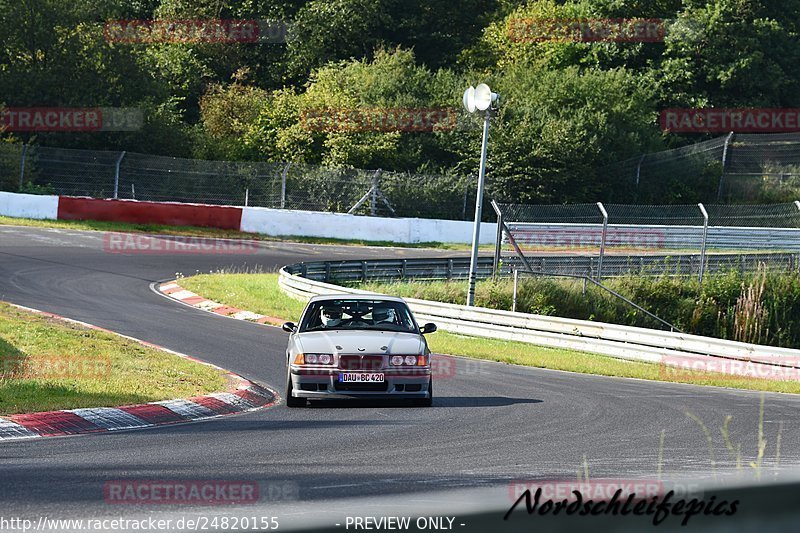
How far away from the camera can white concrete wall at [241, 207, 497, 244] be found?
3822 cm

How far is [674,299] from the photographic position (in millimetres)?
28719

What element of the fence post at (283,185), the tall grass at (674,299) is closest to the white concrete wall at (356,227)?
the fence post at (283,185)

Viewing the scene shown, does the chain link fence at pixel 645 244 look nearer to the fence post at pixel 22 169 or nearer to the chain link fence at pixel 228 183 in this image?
the chain link fence at pixel 228 183

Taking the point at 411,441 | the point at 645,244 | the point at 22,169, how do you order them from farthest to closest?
the point at 22,169
the point at 645,244
the point at 411,441

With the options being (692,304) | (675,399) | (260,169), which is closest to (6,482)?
(675,399)

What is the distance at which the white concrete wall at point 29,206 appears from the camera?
35688 millimetres

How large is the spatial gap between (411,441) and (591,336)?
1222 centimetres

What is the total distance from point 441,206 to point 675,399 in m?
28.2

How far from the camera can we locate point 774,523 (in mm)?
1607

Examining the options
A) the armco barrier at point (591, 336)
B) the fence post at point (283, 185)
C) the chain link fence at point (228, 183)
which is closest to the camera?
the armco barrier at point (591, 336)

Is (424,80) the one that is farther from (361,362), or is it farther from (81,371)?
(361,362)

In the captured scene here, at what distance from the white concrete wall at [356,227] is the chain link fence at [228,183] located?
2.70 feet

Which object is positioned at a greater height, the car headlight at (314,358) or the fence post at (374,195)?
the fence post at (374,195)

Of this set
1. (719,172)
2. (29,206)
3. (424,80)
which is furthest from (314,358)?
(719,172)
